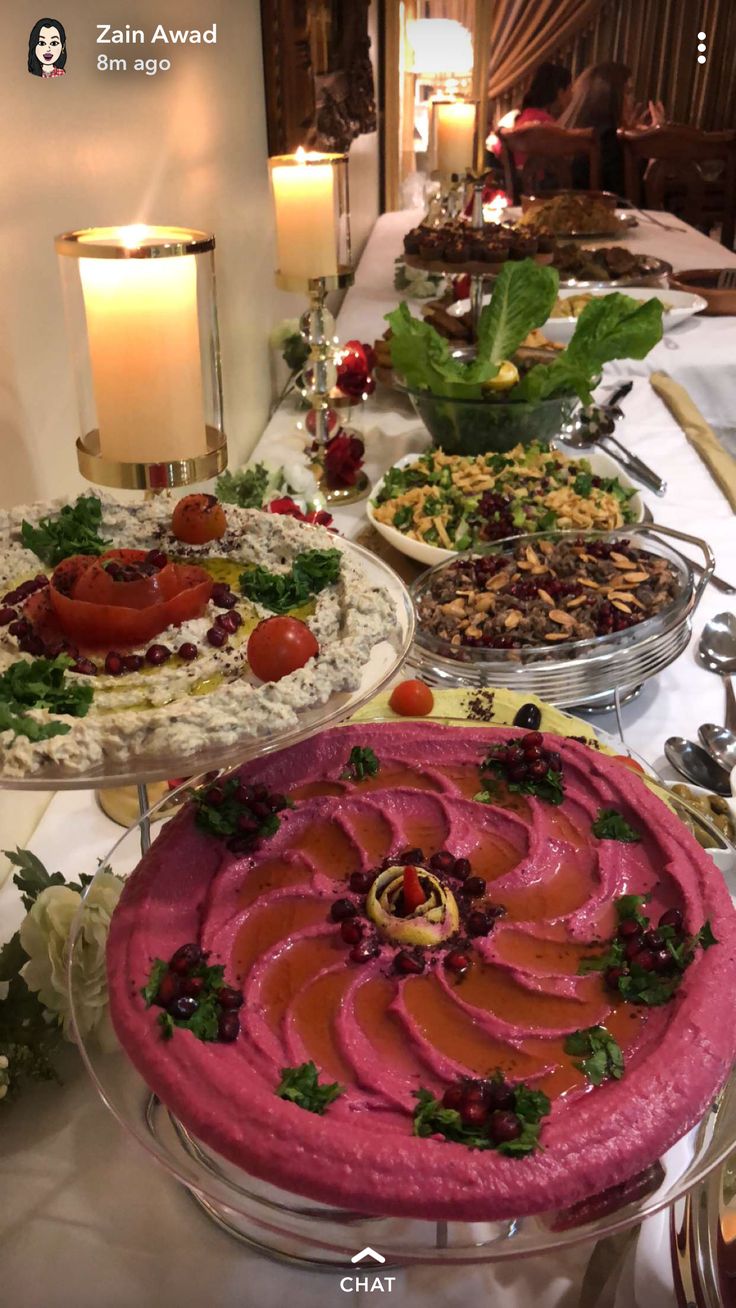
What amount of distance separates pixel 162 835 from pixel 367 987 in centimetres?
21

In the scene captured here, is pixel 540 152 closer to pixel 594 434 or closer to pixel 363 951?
pixel 594 434

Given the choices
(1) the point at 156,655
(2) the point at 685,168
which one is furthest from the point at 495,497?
(2) the point at 685,168

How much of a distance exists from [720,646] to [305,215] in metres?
1.05

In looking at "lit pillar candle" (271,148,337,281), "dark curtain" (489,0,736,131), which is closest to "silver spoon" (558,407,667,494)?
"lit pillar candle" (271,148,337,281)

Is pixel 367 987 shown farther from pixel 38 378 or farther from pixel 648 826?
pixel 38 378

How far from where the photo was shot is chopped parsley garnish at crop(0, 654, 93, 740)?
64cm

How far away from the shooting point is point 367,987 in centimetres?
64

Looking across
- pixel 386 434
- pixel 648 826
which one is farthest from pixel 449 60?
pixel 648 826

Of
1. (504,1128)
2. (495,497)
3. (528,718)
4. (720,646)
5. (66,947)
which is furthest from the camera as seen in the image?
(495,497)

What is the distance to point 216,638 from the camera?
0.73m

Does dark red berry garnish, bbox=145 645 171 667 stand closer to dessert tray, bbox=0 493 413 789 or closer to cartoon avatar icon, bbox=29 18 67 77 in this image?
dessert tray, bbox=0 493 413 789

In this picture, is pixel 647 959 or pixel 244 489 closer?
pixel 647 959

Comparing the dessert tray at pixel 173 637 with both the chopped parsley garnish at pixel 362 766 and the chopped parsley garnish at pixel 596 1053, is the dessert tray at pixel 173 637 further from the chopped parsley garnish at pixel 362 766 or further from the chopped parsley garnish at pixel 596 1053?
the chopped parsley garnish at pixel 596 1053

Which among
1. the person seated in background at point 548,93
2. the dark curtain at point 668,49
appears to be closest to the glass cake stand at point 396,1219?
the person seated in background at point 548,93
